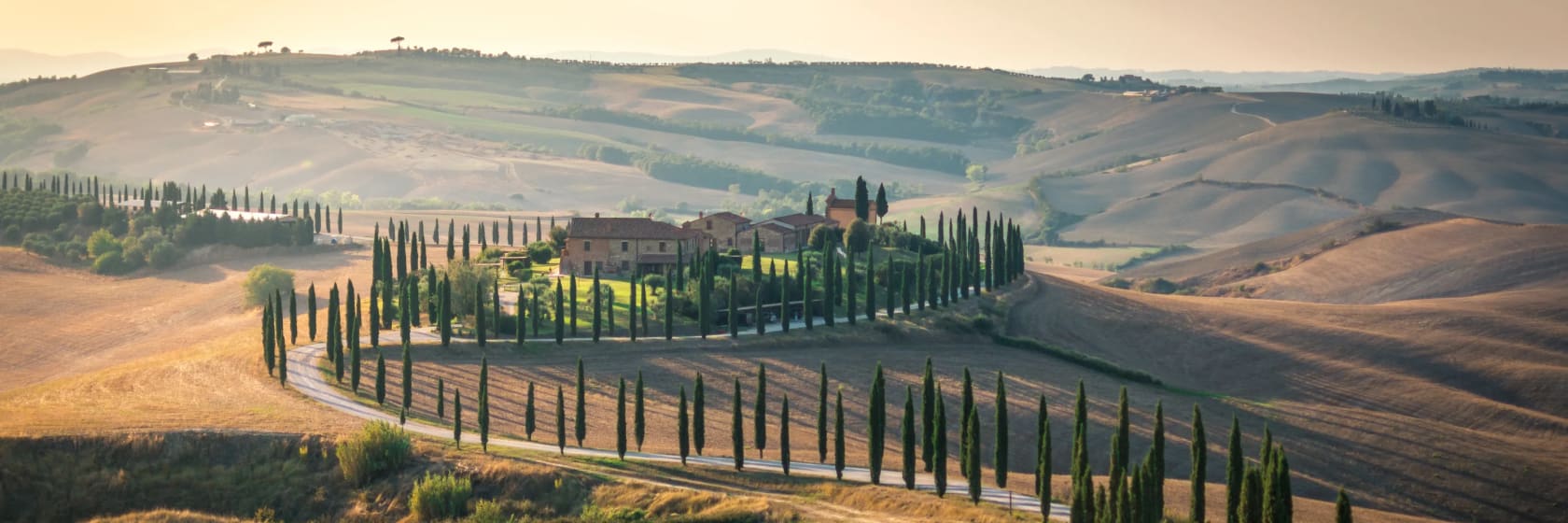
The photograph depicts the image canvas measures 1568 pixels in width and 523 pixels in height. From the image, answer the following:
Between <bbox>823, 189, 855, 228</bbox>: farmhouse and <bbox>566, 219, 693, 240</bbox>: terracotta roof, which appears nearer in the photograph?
<bbox>566, 219, 693, 240</bbox>: terracotta roof

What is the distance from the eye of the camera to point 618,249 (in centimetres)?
10212

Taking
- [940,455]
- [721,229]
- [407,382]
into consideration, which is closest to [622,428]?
[407,382]

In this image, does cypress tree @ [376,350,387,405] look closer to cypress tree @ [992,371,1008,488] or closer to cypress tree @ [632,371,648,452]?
cypress tree @ [632,371,648,452]

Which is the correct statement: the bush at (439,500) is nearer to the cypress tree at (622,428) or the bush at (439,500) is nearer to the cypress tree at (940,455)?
the cypress tree at (622,428)

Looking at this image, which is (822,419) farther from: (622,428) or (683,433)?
(622,428)

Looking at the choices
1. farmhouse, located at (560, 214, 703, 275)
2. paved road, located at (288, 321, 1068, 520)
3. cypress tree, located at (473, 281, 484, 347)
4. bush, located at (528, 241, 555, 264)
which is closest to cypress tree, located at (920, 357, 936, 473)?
paved road, located at (288, 321, 1068, 520)

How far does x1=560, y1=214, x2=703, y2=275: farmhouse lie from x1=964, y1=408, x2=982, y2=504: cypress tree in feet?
151

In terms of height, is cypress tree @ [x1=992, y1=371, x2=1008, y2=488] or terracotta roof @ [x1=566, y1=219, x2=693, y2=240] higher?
terracotta roof @ [x1=566, y1=219, x2=693, y2=240]

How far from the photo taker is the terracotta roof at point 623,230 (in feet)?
335

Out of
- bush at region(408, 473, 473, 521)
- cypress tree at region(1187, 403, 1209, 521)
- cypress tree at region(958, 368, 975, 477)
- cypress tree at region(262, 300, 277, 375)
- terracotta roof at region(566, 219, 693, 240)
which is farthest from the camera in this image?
terracotta roof at region(566, 219, 693, 240)

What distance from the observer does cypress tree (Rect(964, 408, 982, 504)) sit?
56.9m

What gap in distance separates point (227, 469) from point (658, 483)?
50.5 ft

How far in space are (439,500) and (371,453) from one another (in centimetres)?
438

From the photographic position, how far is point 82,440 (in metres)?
57.2
